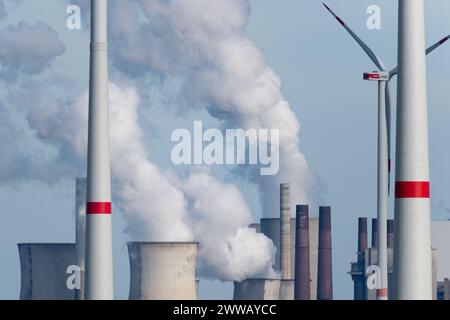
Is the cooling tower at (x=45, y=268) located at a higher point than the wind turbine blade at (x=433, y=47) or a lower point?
lower

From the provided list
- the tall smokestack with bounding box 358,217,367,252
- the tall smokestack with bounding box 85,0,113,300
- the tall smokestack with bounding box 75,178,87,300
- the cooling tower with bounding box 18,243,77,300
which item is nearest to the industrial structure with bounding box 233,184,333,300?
the tall smokestack with bounding box 358,217,367,252

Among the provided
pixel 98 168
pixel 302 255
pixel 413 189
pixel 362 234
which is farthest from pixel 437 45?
pixel 362 234

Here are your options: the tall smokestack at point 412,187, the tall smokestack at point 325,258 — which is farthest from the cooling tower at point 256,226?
the tall smokestack at point 412,187

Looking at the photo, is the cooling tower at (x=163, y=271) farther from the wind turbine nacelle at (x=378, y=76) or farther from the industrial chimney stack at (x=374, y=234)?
the industrial chimney stack at (x=374, y=234)

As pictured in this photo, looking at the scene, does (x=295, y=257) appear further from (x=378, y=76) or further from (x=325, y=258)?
(x=378, y=76)

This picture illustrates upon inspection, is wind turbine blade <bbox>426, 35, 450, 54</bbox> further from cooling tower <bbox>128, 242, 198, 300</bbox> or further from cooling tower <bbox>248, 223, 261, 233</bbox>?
cooling tower <bbox>248, 223, 261, 233</bbox>
